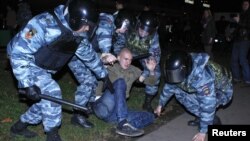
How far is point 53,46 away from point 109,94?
1.27m

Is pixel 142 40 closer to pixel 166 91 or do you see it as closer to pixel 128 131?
pixel 166 91

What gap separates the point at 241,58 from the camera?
28.8 ft

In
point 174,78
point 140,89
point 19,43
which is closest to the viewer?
point 19,43

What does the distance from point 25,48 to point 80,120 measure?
68.9 inches

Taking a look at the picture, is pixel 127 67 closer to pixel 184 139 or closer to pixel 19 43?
pixel 184 139

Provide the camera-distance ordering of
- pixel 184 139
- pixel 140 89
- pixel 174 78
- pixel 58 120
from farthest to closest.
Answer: pixel 140 89
pixel 184 139
pixel 174 78
pixel 58 120

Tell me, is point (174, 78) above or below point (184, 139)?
above

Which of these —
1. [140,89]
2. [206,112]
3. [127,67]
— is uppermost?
[127,67]

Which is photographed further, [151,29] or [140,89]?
[140,89]

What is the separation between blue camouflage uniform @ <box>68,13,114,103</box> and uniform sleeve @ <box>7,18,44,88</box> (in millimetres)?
1010

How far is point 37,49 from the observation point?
4.06 metres

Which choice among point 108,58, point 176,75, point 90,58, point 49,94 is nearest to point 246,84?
point 176,75

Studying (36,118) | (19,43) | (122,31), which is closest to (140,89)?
(122,31)

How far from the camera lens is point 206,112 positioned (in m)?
4.67
